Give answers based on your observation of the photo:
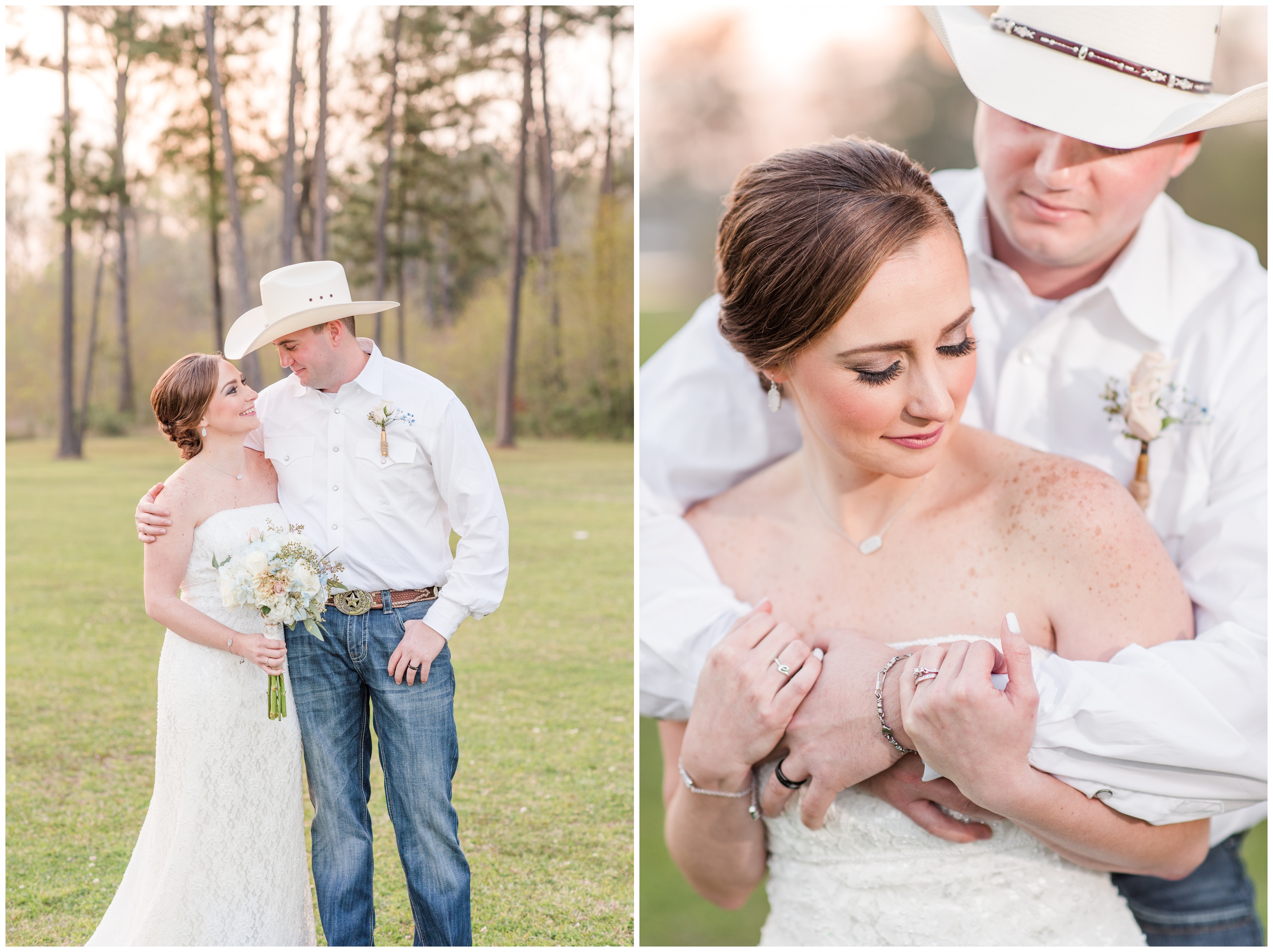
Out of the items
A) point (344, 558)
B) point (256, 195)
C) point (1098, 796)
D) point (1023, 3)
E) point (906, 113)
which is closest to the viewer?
point (1098, 796)

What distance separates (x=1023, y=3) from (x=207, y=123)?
1309 centimetres

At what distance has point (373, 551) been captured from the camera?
2.65 m

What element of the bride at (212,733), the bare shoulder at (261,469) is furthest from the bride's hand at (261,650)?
the bare shoulder at (261,469)

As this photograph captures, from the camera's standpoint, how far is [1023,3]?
2.39 m

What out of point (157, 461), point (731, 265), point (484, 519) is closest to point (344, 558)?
point (484, 519)

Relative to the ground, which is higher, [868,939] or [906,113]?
[906,113]

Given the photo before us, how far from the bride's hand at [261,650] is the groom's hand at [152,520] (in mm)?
322

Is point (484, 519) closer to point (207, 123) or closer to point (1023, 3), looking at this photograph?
point (1023, 3)

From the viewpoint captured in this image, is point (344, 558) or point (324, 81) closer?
point (344, 558)

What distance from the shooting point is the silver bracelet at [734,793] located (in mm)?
2400

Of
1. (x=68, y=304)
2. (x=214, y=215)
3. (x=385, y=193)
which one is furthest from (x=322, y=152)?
(x=68, y=304)

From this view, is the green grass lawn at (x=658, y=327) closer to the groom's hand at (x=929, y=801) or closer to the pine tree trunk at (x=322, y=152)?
the pine tree trunk at (x=322, y=152)

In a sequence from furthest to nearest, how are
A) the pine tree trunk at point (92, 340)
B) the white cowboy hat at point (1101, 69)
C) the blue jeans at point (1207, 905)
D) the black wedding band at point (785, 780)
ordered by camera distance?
the pine tree trunk at point (92, 340), the blue jeans at point (1207, 905), the black wedding band at point (785, 780), the white cowboy hat at point (1101, 69)

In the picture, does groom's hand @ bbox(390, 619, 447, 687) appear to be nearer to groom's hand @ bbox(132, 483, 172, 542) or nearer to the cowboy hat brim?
groom's hand @ bbox(132, 483, 172, 542)
